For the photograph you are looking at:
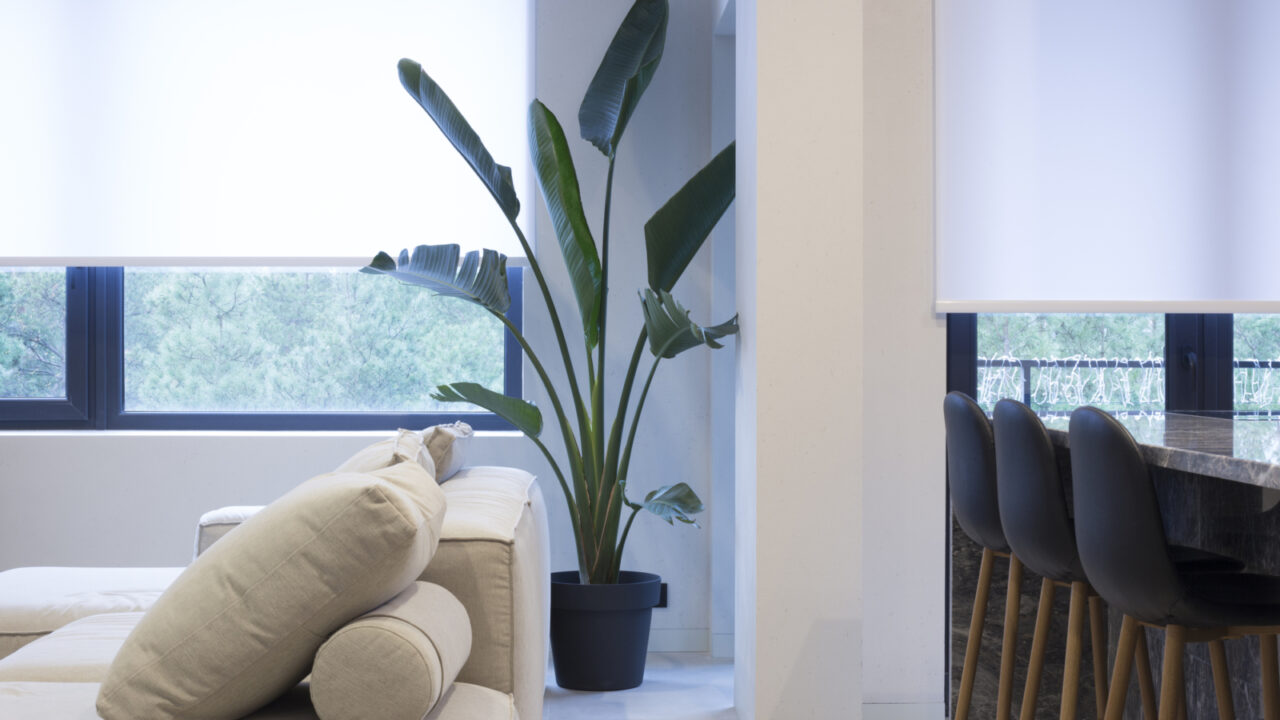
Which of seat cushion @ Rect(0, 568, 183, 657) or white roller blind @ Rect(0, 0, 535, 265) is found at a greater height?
white roller blind @ Rect(0, 0, 535, 265)

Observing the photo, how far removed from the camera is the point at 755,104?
9.36ft

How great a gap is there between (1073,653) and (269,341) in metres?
3.08

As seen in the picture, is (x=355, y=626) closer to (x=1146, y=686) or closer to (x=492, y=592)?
(x=492, y=592)

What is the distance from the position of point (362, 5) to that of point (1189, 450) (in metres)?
3.31

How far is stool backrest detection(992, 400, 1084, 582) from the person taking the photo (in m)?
1.93

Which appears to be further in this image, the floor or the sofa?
the floor

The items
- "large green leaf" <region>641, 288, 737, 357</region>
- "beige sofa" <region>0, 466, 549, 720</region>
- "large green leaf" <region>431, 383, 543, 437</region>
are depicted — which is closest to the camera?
"beige sofa" <region>0, 466, 549, 720</region>

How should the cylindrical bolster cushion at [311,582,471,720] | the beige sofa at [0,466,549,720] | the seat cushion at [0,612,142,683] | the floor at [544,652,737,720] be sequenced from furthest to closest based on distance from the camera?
the floor at [544,652,737,720], the seat cushion at [0,612,142,683], the beige sofa at [0,466,549,720], the cylindrical bolster cushion at [311,582,471,720]

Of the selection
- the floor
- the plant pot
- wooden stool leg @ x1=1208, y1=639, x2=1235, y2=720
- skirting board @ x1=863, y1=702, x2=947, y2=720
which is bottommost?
skirting board @ x1=863, y1=702, x2=947, y2=720

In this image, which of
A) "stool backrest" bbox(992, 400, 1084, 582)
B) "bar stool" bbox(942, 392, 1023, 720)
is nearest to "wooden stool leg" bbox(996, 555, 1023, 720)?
"bar stool" bbox(942, 392, 1023, 720)

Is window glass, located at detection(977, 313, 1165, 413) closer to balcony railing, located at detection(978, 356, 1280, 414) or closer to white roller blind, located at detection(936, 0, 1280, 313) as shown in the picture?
balcony railing, located at detection(978, 356, 1280, 414)

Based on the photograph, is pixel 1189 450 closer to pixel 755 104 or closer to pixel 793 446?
pixel 793 446

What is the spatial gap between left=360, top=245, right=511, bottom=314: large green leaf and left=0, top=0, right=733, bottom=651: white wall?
58 cm

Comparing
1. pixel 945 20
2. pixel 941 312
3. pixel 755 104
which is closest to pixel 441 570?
pixel 755 104
